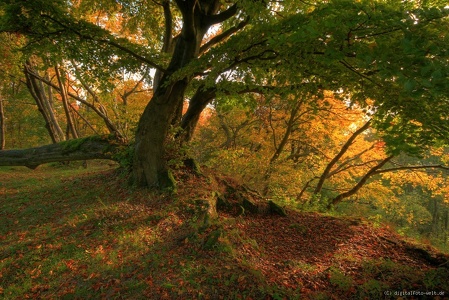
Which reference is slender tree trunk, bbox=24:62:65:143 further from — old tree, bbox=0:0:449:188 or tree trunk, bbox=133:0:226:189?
tree trunk, bbox=133:0:226:189

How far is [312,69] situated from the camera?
474cm

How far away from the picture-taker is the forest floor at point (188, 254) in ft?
12.8

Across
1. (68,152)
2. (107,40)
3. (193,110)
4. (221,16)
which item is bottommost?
(68,152)

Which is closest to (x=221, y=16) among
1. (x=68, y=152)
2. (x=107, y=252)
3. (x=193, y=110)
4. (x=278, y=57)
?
(x=193, y=110)

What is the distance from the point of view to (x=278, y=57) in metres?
4.57

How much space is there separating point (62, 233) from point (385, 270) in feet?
22.4

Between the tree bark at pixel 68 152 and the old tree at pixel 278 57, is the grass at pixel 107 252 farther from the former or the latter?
the tree bark at pixel 68 152

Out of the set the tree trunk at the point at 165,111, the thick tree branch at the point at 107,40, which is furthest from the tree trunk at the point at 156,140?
the thick tree branch at the point at 107,40

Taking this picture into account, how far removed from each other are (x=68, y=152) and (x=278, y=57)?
28.9 ft

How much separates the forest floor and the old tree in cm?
182

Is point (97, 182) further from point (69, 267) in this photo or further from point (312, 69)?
point (312, 69)

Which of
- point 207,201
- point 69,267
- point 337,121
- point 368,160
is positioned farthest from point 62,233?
point 368,160

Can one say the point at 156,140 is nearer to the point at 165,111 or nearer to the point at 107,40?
the point at 165,111

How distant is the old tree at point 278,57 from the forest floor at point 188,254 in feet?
5.96
